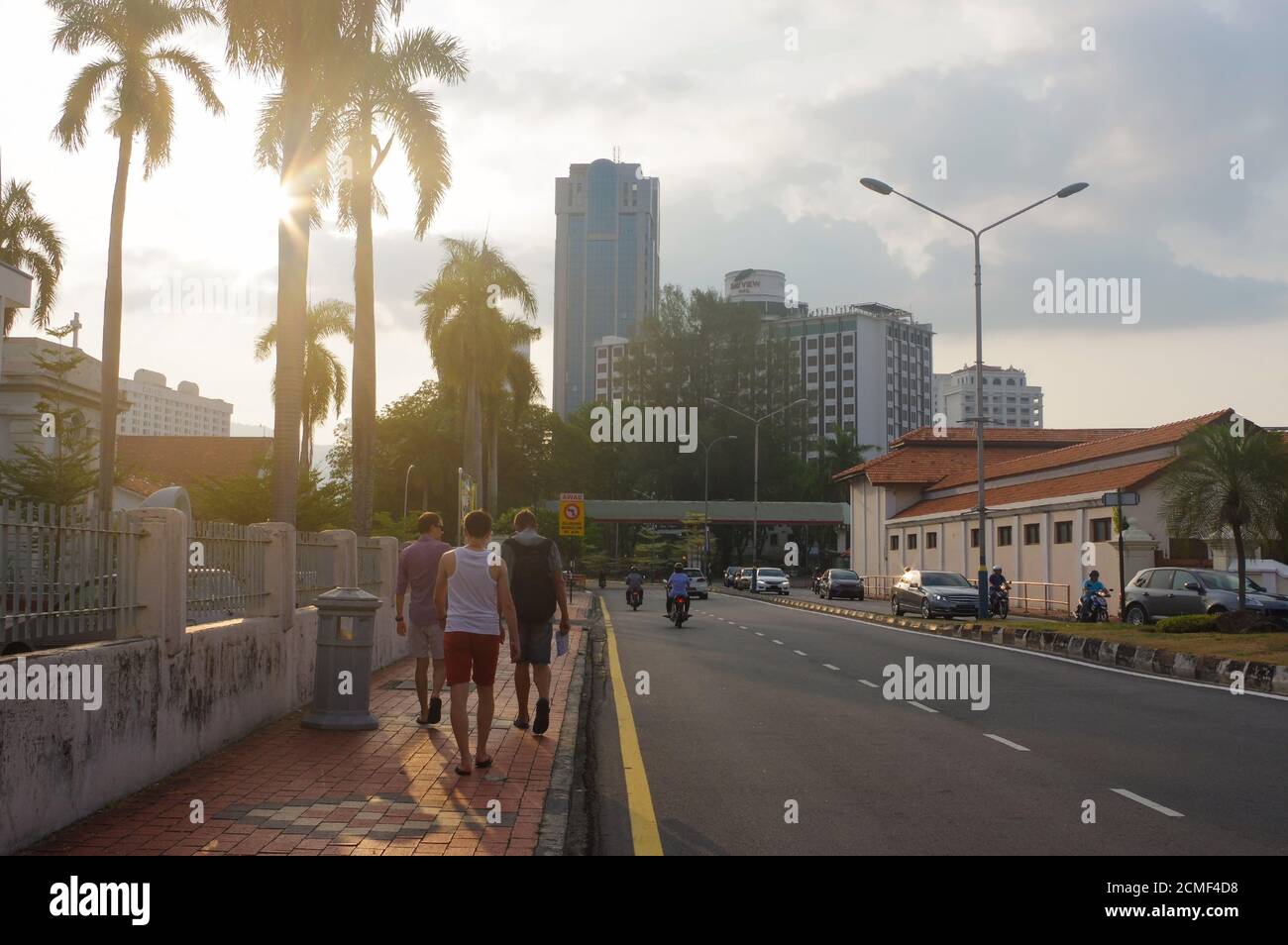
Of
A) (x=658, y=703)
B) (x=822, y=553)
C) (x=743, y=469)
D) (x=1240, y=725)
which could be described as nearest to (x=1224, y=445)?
(x=1240, y=725)

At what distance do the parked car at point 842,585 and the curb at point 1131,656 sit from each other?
24.9 meters

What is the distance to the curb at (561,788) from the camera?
676cm

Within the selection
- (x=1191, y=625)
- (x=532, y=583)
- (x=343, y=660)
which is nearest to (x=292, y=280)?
(x=343, y=660)

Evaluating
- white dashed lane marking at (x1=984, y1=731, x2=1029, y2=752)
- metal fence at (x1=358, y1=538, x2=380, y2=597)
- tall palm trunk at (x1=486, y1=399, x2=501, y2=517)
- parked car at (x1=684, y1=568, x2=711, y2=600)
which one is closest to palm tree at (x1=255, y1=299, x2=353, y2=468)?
tall palm trunk at (x1=486, y1=399, x2=501, y2=517)

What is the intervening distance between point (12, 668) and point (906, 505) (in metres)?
56.4

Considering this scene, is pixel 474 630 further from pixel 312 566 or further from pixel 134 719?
pixel 312 566

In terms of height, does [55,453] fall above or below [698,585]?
above

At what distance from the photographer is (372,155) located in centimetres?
2606

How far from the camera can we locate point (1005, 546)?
45.1 meters

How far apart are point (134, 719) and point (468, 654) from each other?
219 cm

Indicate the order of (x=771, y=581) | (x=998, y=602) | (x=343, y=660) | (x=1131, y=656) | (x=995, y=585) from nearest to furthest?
(x=343, y=660) < (x=1131, y=656) < (x=998, y=602) < (x=995, y=585) < (x=771, y=581)

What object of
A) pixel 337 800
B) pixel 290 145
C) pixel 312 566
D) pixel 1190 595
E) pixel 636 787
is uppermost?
pixel 290 145

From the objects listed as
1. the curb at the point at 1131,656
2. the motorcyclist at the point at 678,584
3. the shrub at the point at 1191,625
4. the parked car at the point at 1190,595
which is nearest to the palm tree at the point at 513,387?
the motorcyclist at the point at 678,584
